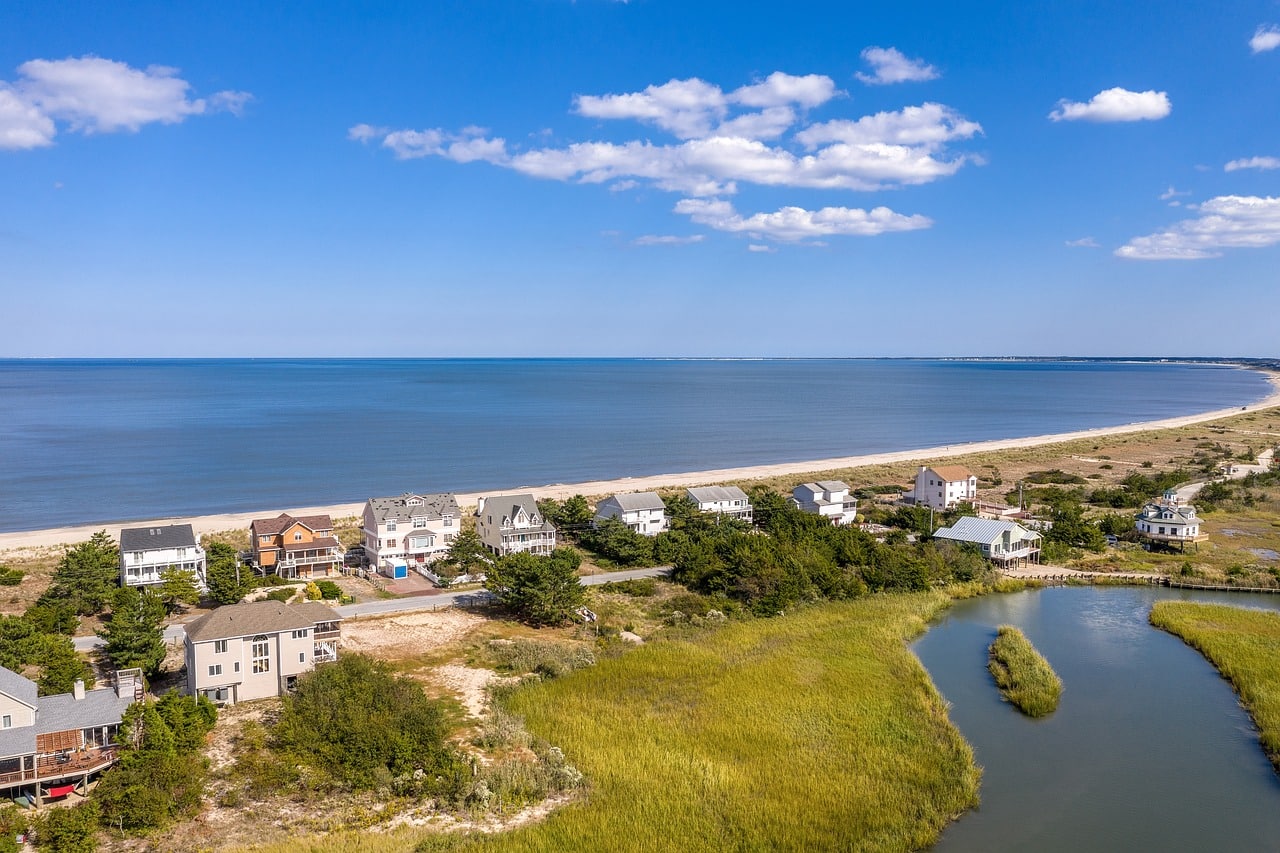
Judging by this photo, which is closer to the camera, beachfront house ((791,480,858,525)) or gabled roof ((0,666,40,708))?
gabled roof ((0,666,40,708))

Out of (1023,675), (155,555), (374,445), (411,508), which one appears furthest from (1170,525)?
(374,445)

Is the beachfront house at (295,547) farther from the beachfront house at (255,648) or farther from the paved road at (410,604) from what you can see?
the beachfront house at (255,648)

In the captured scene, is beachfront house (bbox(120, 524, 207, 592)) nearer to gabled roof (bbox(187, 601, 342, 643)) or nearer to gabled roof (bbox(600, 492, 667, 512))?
gabled roof (bbox(187, 601, 342, 643))

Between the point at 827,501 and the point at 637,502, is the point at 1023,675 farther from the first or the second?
the point at 637,502

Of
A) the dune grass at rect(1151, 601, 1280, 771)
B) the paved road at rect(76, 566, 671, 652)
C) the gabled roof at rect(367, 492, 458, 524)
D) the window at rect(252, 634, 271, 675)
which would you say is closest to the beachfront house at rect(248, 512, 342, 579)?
the gabled roof at rect(367, 492, 458, 524)

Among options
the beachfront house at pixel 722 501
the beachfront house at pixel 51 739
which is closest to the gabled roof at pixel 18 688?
the beachfront house at pixel 51 739
